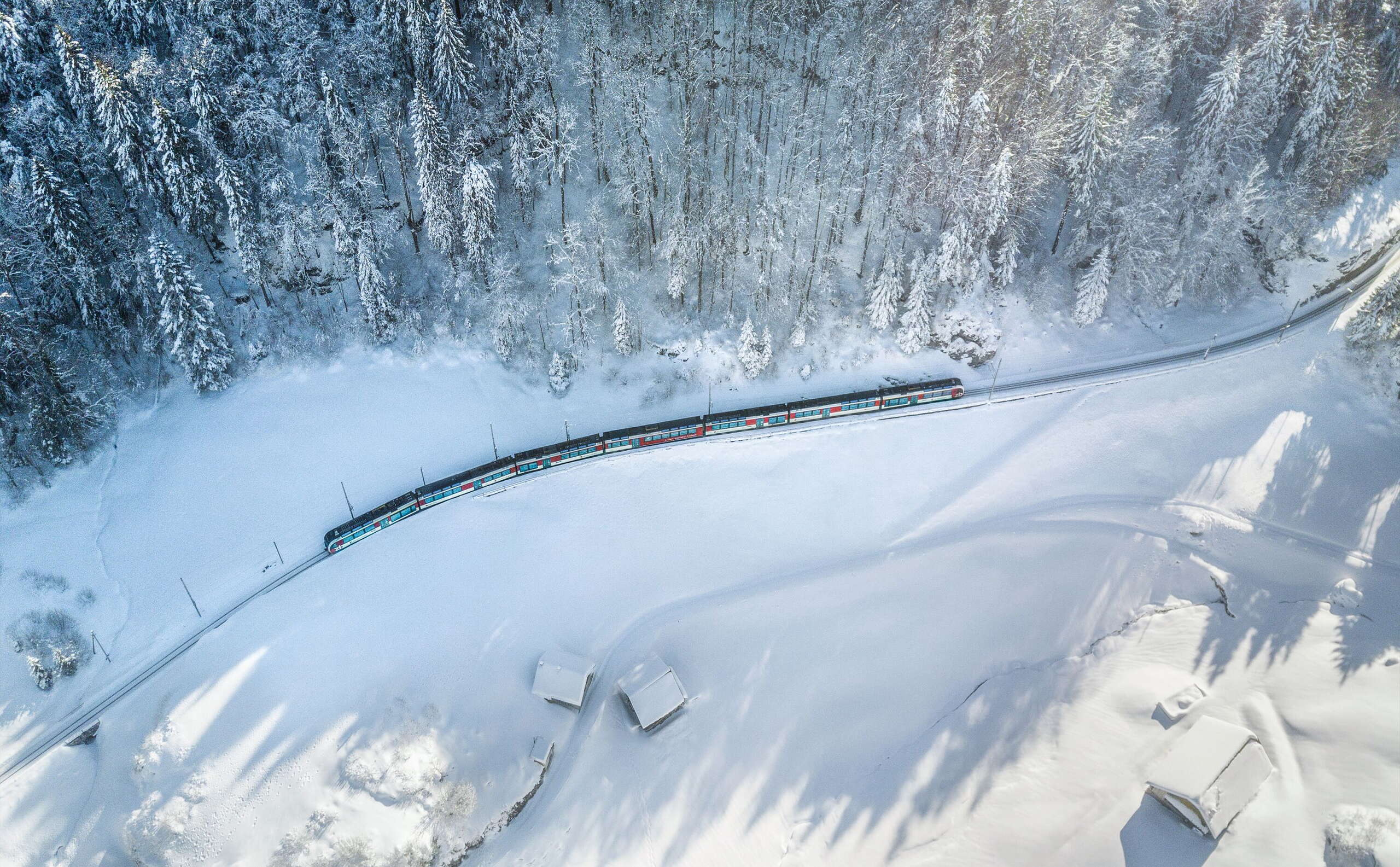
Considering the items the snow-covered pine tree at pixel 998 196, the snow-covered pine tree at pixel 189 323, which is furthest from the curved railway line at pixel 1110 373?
the snow-covered pine tree at pixel 189 323

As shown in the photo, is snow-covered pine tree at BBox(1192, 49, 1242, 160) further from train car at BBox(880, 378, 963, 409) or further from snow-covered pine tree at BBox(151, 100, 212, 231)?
snow-covered pine tree at BBox(151, 100, 212, 231)

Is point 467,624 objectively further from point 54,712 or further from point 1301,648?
point 1301,648

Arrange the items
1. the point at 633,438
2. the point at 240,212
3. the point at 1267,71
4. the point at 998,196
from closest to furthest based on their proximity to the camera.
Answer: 1. the point at 240,212
2. the point at 633,438
3. the point at 998,196
4. the point at 1267,71

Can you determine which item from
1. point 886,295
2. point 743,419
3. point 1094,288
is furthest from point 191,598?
point 1094,288

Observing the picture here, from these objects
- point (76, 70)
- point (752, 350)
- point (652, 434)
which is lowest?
point (652, 434)

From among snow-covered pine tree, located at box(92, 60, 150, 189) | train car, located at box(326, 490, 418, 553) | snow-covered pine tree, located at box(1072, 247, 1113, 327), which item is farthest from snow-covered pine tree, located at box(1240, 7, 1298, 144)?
snow-covered pine tree, located at box(92, 60, 150, 189)

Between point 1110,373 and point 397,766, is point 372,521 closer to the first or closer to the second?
point 397,766

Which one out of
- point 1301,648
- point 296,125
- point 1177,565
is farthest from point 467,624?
point 1301,648
